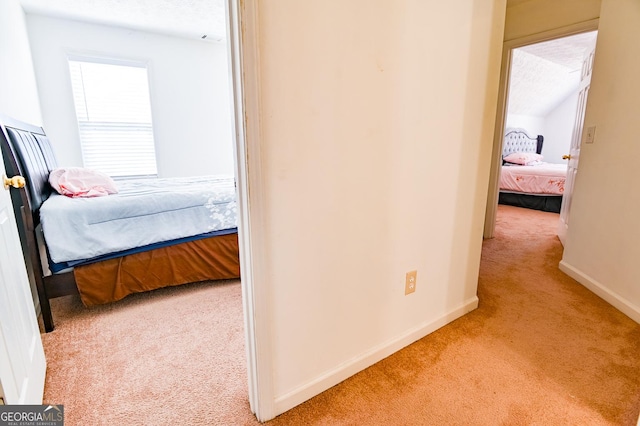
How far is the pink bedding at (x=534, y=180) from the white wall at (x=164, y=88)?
4.42m

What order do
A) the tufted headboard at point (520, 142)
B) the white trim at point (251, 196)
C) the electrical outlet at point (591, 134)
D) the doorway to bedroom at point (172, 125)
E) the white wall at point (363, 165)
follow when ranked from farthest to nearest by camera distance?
1. the tufted headboard at point (520, 142)
2. the electrical outlet at point (591, 134)
3. the doorway to bedroom at point (172, 125)
4. the white wall at point (363, 165)
5. the white trim at point (251, 196)

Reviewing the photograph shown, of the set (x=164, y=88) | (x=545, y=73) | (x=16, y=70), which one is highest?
(x=545, y=73)

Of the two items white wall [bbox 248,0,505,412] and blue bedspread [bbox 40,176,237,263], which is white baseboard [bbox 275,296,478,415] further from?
blue bedspread [bbox 40,176,237,263]

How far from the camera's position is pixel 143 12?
318 cm

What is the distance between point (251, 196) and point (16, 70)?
2.97 m

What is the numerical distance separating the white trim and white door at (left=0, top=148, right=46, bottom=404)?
73 cm

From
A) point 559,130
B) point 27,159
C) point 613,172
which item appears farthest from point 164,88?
point 559,130

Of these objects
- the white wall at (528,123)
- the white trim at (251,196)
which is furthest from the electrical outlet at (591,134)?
the white wall at (528,123)

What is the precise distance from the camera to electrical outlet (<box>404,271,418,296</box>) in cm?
156

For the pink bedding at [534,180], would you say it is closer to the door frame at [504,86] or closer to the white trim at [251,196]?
the door frame at [504,86]

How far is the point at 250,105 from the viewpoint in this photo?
95 cm

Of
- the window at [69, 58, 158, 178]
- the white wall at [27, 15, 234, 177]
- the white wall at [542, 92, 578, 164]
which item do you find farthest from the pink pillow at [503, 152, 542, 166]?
the window at [69, 58, 158, 178]

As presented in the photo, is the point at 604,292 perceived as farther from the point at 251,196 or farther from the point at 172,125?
the point at 172,125

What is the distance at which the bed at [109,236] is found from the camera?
169 cm
